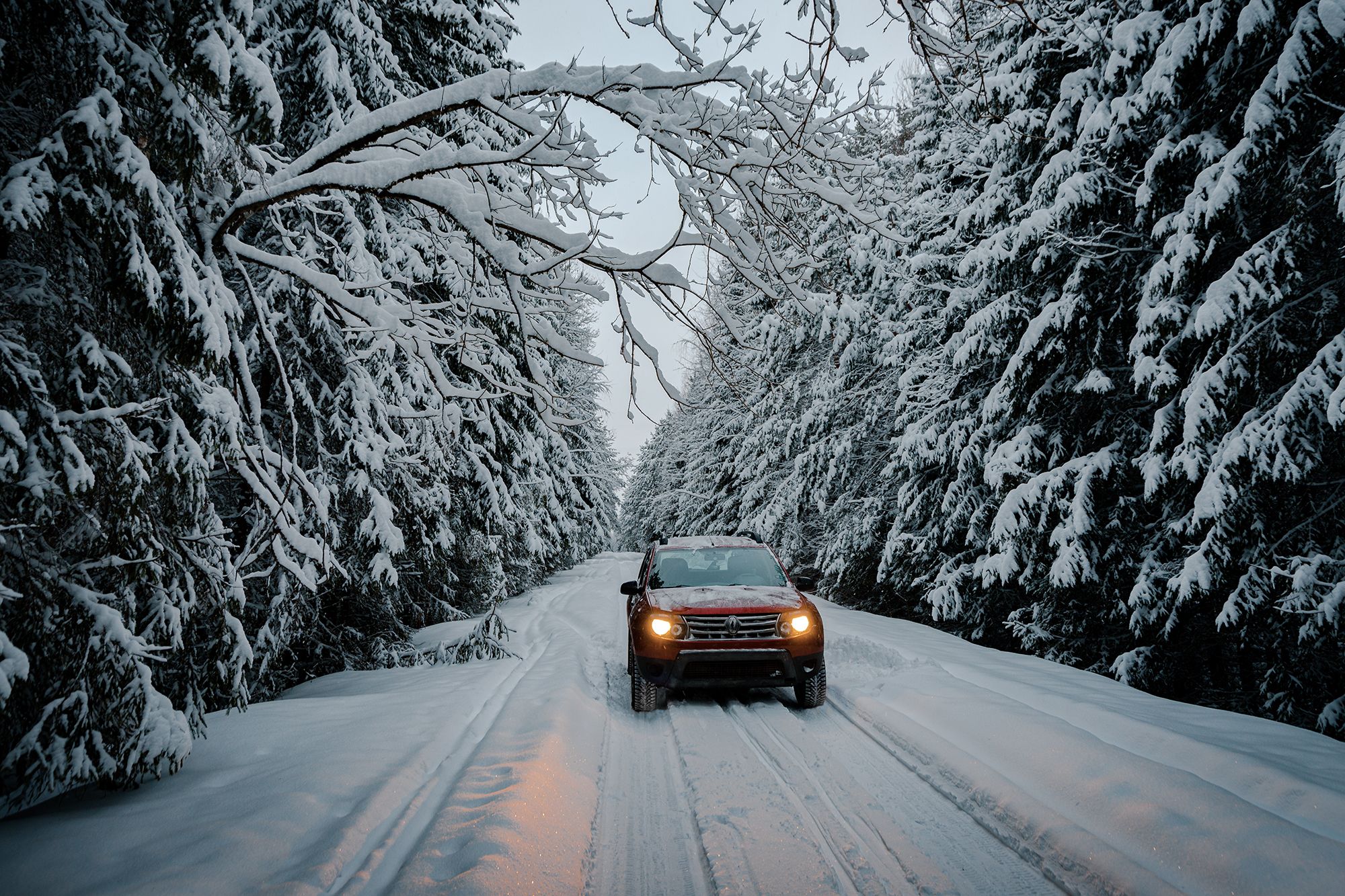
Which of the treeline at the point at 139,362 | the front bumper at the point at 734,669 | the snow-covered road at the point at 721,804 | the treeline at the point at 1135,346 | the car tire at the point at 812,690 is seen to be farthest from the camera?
the car tire at the point at 812,690

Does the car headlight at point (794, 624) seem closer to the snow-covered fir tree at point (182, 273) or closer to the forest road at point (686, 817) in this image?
the forest road at point (686, 817)

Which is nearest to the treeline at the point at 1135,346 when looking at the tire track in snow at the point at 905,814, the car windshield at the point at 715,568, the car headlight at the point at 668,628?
the car windshield at the point at 715,568

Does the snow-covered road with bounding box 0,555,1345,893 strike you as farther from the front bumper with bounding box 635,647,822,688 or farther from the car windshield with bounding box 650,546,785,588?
the car windshield with bounding box 650,546,785,588

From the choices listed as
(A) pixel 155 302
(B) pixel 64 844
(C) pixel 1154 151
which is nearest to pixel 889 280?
(C) pixel 1154 151

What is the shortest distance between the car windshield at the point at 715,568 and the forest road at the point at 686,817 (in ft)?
4.84

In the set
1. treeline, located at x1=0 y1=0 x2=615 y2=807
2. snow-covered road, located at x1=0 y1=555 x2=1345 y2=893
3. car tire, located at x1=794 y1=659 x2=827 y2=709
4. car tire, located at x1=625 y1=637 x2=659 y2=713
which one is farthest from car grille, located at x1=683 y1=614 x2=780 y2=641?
treeline, located at x1=0 y1=0 x2=615 y2=807

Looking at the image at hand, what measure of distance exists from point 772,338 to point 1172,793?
36.0 feet

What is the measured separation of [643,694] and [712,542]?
216 cm

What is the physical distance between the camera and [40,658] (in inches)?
118

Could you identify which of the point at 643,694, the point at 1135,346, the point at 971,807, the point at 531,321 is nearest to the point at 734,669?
the point at 643,694

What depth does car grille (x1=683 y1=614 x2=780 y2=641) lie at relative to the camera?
6082 mm

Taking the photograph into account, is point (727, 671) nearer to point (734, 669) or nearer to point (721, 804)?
point (734, 669)

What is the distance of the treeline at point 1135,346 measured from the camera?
5.63m

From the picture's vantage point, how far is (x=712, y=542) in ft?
25.2
